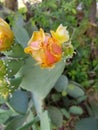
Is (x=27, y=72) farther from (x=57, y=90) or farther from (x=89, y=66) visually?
(x=89, y=66)

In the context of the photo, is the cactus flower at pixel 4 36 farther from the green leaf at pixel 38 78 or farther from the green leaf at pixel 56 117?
the green leaf at pixel 56 117

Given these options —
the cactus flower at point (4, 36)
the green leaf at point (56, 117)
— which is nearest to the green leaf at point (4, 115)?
the green leaf at point (56, 117)

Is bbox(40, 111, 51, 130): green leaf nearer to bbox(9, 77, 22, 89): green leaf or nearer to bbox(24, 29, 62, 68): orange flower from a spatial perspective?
bbox(9, 77, 22, 89): green leaf

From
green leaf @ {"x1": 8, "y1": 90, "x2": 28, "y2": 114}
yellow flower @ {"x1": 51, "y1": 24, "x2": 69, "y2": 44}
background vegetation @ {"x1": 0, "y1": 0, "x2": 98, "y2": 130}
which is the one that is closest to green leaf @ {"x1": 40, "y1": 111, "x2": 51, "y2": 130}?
background vegetation @ {"x1": 0, "y1": 0, "x2": 98, "y2": 130}

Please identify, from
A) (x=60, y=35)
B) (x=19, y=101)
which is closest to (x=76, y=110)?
(x=19, y=101)

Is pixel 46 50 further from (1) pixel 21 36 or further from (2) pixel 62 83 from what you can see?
(2) pixel 62 83

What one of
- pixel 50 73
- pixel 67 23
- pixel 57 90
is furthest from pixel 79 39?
pixel 50 73
